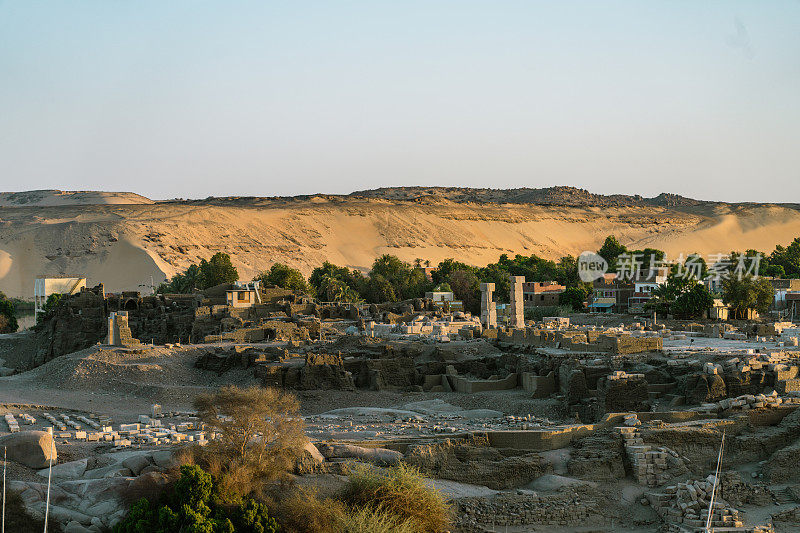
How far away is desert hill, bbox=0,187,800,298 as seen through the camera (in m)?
85.5

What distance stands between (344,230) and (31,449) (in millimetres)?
93338

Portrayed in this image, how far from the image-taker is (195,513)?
45.6 feet

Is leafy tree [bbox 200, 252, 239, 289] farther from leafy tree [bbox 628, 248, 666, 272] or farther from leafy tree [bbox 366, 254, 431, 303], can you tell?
leafy tree [bbox 628, 248, 666, 272]

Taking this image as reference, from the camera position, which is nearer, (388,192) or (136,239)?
(136,239)

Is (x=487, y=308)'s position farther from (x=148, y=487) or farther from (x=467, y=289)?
(x=148, y=487)

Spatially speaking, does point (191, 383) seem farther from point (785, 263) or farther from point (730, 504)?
point (785, 263)

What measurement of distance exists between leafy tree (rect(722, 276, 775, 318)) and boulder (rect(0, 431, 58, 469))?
39835 mm

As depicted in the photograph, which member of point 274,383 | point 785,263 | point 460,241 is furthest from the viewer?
point 460,241

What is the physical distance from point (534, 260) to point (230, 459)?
64238 millimetres

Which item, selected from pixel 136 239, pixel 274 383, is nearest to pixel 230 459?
pixel 274 383

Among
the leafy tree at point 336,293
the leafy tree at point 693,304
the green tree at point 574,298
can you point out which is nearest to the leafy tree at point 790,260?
the green tree at point 574,298

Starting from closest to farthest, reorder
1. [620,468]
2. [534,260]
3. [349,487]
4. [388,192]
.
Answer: [349,487] < [620,468] < [534,260] < [388,192]

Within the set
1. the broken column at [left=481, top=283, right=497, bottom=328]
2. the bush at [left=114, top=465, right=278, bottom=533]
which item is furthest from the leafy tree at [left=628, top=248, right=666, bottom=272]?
the bush at [left=114, top=465, right=278, bottom=533]

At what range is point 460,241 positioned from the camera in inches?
4414
